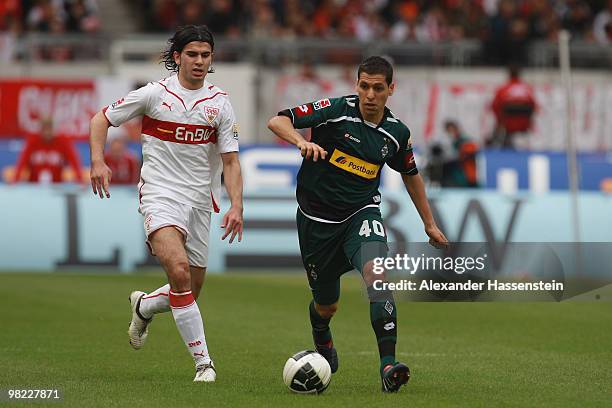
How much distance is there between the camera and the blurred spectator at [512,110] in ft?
88.3

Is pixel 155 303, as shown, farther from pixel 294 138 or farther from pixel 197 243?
pixel 294 138

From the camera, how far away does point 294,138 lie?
884cm

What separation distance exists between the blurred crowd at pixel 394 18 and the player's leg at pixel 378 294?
62.0 ft

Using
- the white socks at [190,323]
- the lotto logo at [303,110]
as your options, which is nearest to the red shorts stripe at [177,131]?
the lotto logo at [303,110]

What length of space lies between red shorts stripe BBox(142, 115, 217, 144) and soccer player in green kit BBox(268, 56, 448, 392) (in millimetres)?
723

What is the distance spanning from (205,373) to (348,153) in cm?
185

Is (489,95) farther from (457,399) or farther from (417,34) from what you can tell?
(457,399)

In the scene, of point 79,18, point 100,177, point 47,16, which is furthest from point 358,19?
point 100,177

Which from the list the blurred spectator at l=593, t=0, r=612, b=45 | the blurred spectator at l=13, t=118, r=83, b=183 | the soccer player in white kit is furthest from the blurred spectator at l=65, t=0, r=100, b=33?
the soccer player in white kit

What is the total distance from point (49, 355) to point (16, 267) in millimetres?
8967

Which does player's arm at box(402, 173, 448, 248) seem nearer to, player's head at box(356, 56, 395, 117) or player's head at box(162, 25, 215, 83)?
player's head at box(356, 56, 395, 117)

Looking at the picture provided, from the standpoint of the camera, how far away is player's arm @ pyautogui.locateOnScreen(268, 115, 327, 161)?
8.59m

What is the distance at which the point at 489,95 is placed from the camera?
2802 centimetres

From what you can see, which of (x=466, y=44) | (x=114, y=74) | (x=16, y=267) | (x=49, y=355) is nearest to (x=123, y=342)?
(x=49, y=355)
